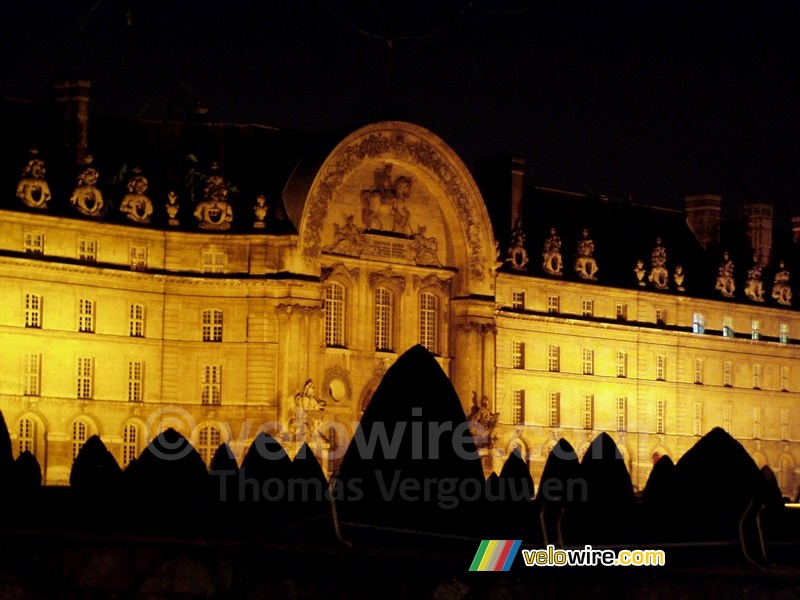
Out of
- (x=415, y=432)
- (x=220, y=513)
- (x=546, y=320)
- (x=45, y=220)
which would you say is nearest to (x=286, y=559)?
(x=415, y=432)

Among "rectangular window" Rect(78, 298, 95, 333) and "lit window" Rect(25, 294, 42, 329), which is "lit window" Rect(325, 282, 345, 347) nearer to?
"rectangular window" Rect(78, 298, 95, 333)

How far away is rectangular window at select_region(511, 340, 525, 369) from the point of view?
299ft

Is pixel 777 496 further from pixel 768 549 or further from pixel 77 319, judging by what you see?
pixel 77 319

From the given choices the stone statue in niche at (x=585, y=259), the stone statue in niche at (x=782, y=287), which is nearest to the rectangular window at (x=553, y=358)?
the stone statue in niche at (x=585, y=259)

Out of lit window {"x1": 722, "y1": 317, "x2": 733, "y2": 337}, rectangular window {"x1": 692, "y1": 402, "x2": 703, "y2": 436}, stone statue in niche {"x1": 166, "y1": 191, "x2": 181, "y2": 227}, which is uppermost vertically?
stone statue in niche {"x1": 166, "y1": 191, "x2": 181, "y2": 227}

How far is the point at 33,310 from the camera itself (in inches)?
2982

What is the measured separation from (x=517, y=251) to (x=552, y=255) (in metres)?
2.44

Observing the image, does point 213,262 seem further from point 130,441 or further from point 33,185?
point 33,185

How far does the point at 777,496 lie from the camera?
140 ft

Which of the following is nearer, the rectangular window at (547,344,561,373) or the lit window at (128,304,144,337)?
the lit window at (128,304,144,337)

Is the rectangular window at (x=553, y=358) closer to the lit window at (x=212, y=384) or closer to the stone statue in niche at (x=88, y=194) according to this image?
the lit window at (x=212, y=384)

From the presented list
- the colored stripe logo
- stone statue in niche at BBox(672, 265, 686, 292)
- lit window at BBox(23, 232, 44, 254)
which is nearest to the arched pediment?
lit window at BBox(23, 232, 44, 254)

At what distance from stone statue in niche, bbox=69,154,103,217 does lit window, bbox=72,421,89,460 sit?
6.94 m

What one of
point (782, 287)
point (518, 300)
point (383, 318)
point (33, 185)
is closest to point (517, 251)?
point (518, 300)
